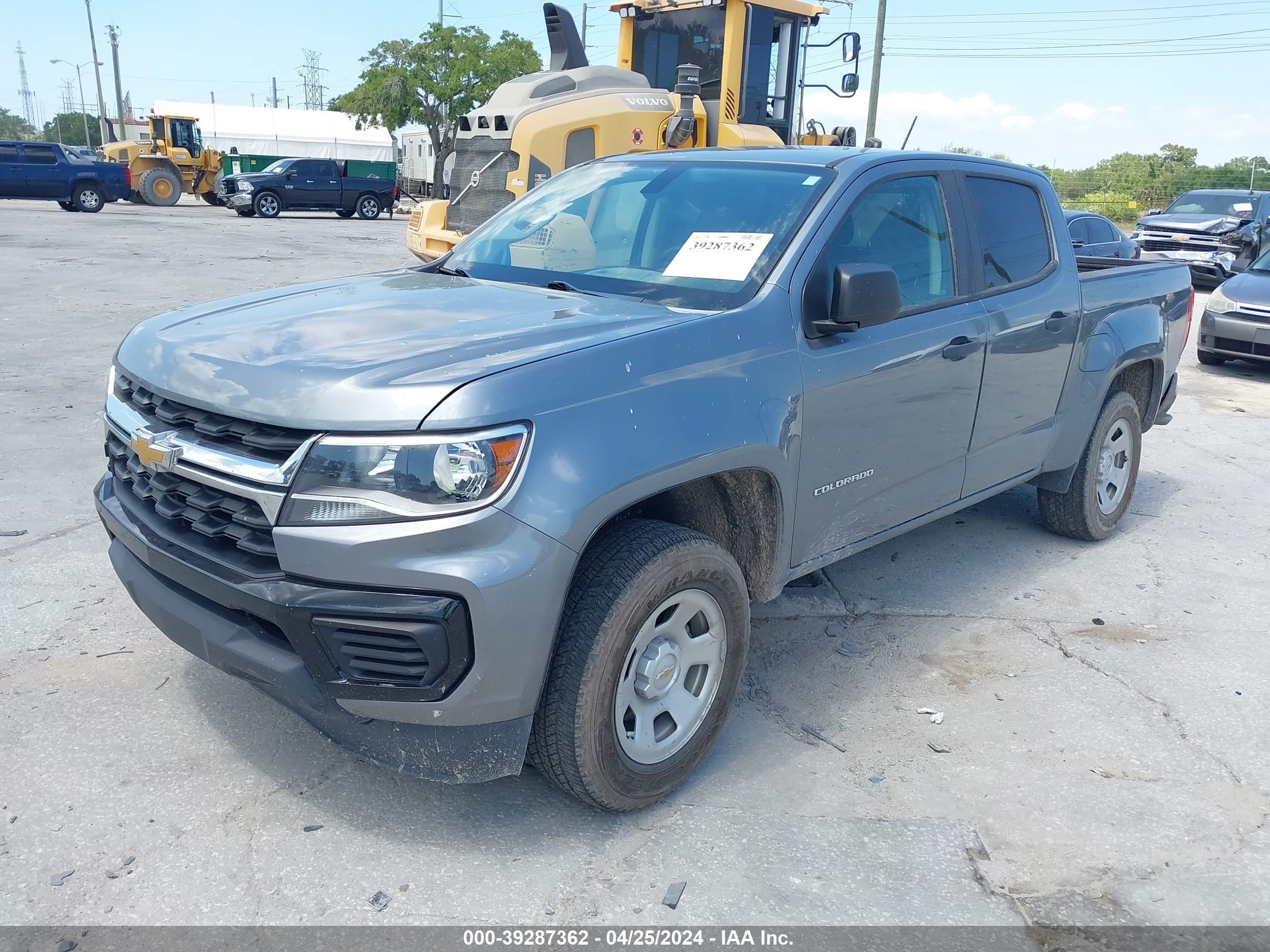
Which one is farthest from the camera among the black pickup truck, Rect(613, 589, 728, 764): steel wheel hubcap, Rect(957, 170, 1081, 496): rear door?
the black pickup truck

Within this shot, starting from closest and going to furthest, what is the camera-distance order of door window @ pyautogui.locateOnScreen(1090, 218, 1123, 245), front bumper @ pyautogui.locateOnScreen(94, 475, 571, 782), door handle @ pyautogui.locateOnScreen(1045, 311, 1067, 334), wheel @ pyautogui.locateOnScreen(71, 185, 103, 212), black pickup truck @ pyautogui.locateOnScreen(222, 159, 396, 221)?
front bumper @ pyautogui.locateOnScreen(94, 475, 571, 782)
door handle @ pyautogui.locateOnScreen(1045, 311, 1067, 334)
door window @ pyautogui.locateOnScreen(1090, 218, 1123, 245)
wheel @ pyautogui.locateOnScreen(71, 185, 103, 212)
black pickup truck @ pyautogui.locateOnScreen(222, 159, 396, 221)

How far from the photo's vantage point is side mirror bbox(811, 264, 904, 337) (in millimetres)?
3256

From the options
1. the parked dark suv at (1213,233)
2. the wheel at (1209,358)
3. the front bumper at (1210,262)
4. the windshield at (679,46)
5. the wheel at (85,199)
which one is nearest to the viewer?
the windshield at (679,46)

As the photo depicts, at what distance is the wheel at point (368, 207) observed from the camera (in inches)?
1273

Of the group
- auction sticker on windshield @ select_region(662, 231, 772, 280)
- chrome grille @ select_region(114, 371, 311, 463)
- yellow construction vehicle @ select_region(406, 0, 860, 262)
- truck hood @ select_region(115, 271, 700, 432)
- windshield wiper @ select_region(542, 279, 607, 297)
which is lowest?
chrome grille @ select_region(114, 371, 311, 463)

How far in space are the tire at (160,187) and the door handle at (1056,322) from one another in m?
33.4

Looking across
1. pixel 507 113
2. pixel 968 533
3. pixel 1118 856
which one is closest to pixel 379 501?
pixel 1118 856

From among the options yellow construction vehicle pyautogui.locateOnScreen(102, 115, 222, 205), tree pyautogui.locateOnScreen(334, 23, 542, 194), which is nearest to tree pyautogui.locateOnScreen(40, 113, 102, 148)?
tree pyautogui.locateOnScreen(334, 23, 542, 194)

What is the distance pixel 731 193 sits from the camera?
3.80 m

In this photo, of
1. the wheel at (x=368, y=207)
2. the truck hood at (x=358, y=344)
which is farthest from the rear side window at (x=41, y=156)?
the truck hood at (x=358, y=344)

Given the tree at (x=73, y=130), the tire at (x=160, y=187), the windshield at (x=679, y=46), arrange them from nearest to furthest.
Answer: the windshield at (x=679, y=46) → the tire at (x=160, y=187) → the tree at (x=73, y=130)

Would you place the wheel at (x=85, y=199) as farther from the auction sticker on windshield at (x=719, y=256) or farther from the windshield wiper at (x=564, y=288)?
the auction sticker on windshield at (x=719, y=256)

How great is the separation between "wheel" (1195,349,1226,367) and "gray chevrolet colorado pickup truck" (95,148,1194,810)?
26.7 feet

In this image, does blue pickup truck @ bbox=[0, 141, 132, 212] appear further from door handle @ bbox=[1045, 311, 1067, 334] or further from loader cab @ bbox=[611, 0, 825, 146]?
door handle @ bbox=[1045, 311, 1067, 334]
